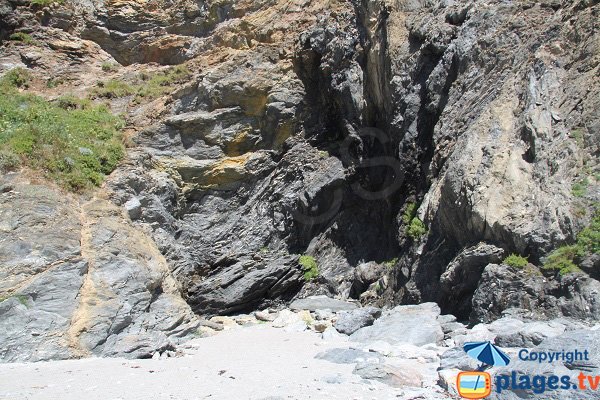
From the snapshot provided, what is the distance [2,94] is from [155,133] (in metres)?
4.95

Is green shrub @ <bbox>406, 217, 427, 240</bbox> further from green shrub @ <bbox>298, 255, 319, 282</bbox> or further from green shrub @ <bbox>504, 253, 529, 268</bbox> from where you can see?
green shrub @ <bbox>298, 255, 319, 282</bbox>

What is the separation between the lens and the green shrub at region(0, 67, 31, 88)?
18.6 meters

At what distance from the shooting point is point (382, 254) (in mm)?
16125

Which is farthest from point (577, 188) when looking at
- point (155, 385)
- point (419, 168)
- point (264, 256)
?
point (264, 256)

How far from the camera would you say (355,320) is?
10703mm

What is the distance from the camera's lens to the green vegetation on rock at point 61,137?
1277cm

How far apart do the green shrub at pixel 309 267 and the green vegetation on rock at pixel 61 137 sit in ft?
19.9

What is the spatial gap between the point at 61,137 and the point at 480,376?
12.1 metres

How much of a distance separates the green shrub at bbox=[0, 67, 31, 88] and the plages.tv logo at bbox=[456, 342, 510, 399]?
59.0 feet

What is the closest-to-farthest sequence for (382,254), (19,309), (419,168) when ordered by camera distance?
(19,309)
(419,168)
(382,254)

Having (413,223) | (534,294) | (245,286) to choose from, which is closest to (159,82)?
(245,286)

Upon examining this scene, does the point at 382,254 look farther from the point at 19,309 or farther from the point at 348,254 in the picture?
the point at 19,309

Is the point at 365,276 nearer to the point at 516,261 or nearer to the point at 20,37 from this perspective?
the point at 516,261

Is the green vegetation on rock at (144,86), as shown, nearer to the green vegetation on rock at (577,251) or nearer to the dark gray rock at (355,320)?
the dark gray rock at (355,320)
